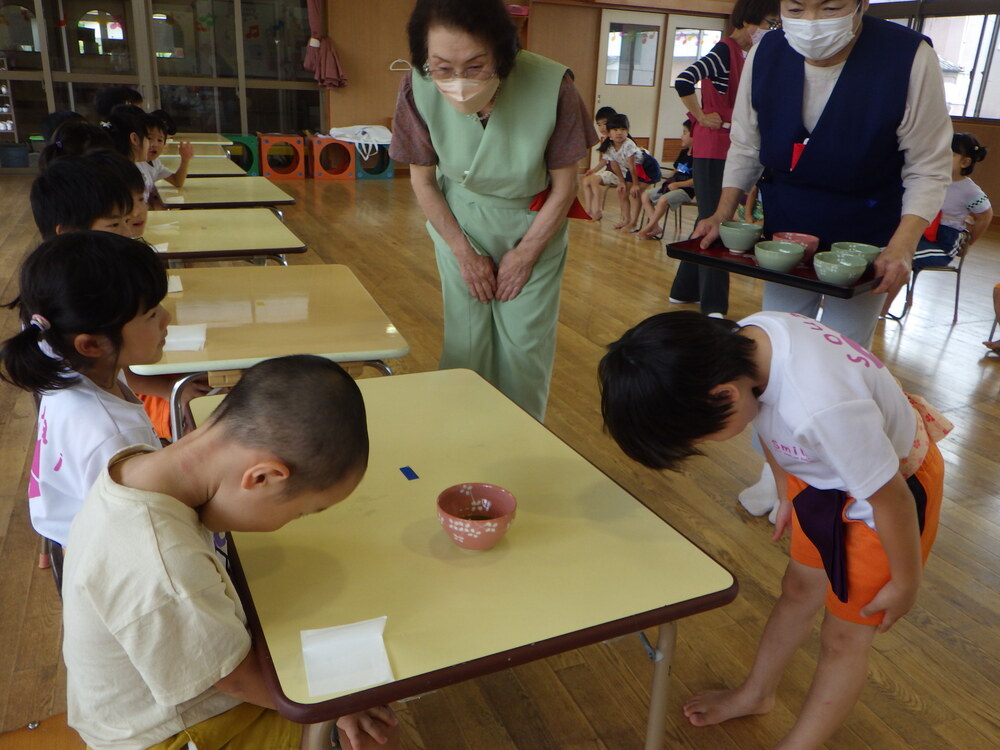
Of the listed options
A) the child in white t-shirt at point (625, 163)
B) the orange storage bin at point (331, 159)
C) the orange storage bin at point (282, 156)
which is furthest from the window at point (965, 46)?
the orange storage bin at point (282, 156)

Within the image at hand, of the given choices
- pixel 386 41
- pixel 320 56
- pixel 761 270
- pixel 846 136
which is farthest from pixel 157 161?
pixel 386 41

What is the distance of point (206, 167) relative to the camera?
4.49 meters

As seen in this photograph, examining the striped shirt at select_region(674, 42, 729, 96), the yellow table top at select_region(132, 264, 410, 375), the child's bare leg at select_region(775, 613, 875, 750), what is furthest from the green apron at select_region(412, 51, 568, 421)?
the striped shirt at select_region(674, 42, 729, 96)

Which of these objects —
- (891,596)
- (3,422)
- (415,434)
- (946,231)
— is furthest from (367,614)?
(946,231)

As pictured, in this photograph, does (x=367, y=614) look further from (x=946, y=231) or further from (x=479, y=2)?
(x=946, y=231)

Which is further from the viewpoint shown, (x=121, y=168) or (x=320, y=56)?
(x=320, y=56)

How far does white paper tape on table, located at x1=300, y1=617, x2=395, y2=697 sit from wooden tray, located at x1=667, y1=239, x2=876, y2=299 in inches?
51.3

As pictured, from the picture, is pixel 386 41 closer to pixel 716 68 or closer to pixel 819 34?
pixel 716 68

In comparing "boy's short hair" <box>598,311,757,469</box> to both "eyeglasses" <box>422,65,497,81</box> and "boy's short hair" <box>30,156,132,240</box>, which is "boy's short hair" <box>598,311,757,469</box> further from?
"boy's short hair" <box>30,156,132,240</box>

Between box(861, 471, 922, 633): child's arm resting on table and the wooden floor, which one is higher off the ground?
box(861, 471, 922, 633): child's arm resting on table

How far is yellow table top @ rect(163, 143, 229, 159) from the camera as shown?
4892 millimetres

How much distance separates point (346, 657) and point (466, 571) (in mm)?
199

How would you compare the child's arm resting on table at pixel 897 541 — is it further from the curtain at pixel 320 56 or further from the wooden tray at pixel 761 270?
the curtain at pixel 320 56

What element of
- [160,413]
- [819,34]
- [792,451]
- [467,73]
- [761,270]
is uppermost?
[819,34]
